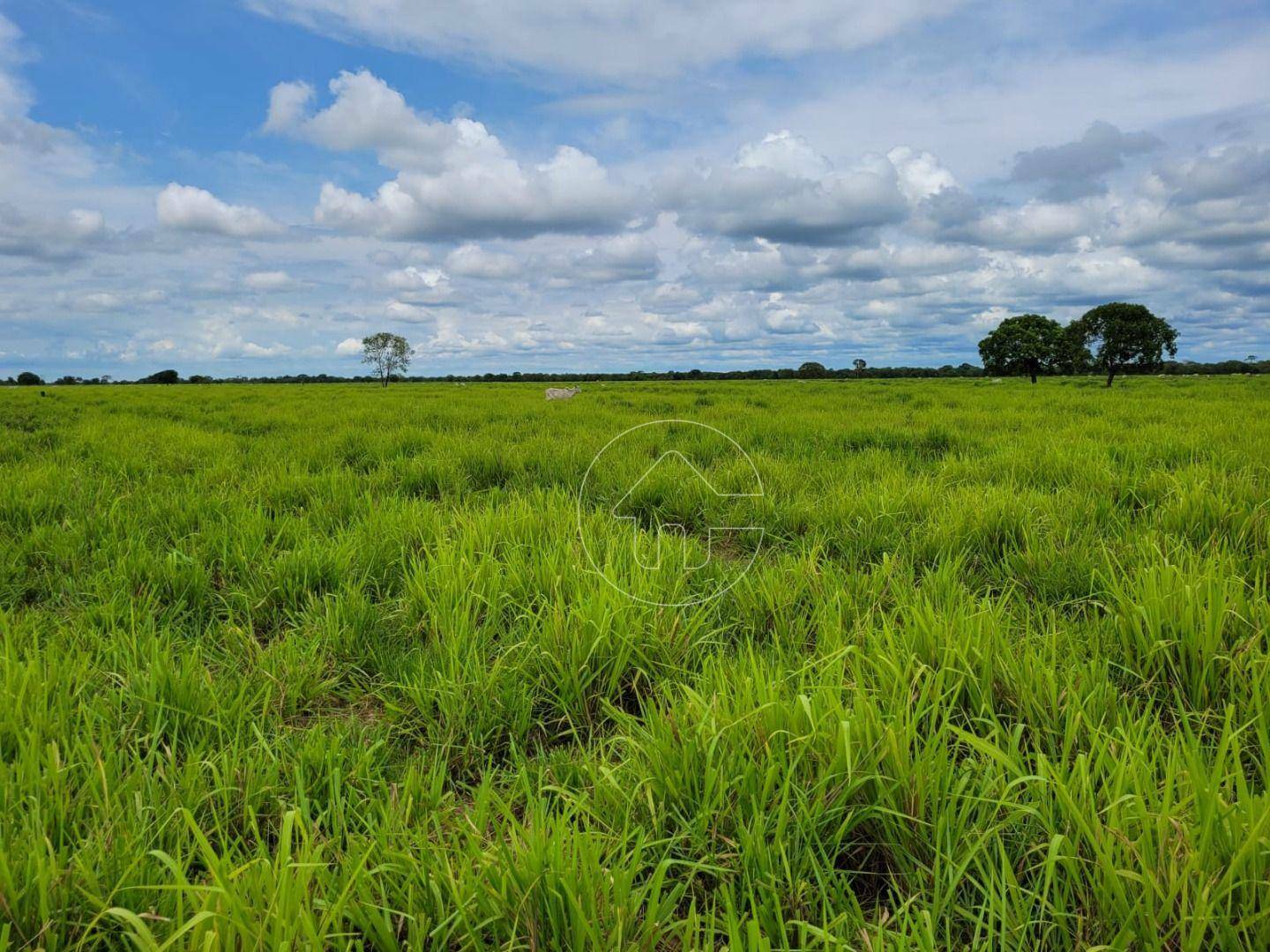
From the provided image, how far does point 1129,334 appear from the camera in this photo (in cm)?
5516

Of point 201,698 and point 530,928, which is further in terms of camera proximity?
point 201,698

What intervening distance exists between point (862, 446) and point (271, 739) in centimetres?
659

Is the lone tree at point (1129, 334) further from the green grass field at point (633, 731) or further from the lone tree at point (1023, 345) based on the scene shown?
the green grass field at point (633, 731)

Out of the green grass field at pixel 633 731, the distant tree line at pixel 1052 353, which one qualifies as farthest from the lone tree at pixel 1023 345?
the green grass field at pixel 633 731

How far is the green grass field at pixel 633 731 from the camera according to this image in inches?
51.3

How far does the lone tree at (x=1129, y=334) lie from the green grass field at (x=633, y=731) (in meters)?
64.5

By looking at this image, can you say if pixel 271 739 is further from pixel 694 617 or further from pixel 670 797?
pixel 694 617

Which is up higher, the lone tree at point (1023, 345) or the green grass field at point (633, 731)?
the lone tree at point (1023, 345)

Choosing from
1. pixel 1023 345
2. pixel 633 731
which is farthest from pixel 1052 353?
pixel 633 731

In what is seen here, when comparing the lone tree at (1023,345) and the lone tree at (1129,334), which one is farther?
the lone tree at (1023,345)

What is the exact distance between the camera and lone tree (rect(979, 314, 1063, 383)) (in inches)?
2628

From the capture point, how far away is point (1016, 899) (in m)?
1.26

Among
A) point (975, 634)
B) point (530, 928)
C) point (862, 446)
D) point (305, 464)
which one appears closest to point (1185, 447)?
point (862, 446)

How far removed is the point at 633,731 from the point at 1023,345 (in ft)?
257
